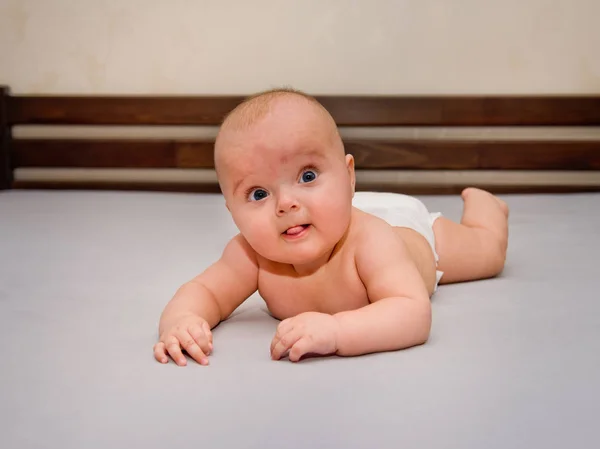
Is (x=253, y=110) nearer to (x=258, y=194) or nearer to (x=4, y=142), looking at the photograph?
(x=258, y=194)

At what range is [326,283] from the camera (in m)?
1.03

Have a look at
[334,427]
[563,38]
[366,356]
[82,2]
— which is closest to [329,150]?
[366,356]

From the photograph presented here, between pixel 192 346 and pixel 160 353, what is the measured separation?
0.04 metres

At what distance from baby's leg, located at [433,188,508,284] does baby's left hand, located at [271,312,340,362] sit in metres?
0.46

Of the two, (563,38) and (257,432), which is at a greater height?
(563,38)

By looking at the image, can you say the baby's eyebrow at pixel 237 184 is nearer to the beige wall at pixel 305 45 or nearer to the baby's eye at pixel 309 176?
the baby's eye at pixel 309 176

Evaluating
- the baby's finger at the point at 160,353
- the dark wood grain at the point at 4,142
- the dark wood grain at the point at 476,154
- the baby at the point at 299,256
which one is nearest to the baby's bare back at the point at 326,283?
the baby at the point at 299,256

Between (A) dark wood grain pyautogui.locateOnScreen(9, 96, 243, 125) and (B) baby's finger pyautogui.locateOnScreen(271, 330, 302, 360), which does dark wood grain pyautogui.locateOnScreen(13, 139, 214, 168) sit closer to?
(A) dark wood grain pyautogui.locateOnScreen(9, 96, 243, 125)

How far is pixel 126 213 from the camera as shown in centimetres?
203

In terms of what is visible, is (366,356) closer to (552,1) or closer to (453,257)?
(453,257)

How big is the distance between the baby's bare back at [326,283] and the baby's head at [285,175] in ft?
0.18

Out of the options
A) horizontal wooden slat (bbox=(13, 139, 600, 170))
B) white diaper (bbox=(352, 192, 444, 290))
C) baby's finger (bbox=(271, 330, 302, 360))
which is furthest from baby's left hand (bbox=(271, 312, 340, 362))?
horizontal wooden slat (bbox=(13, 139, 600, 170))

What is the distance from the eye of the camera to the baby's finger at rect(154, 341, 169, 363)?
2.89ft

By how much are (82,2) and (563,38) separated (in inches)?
66.6
